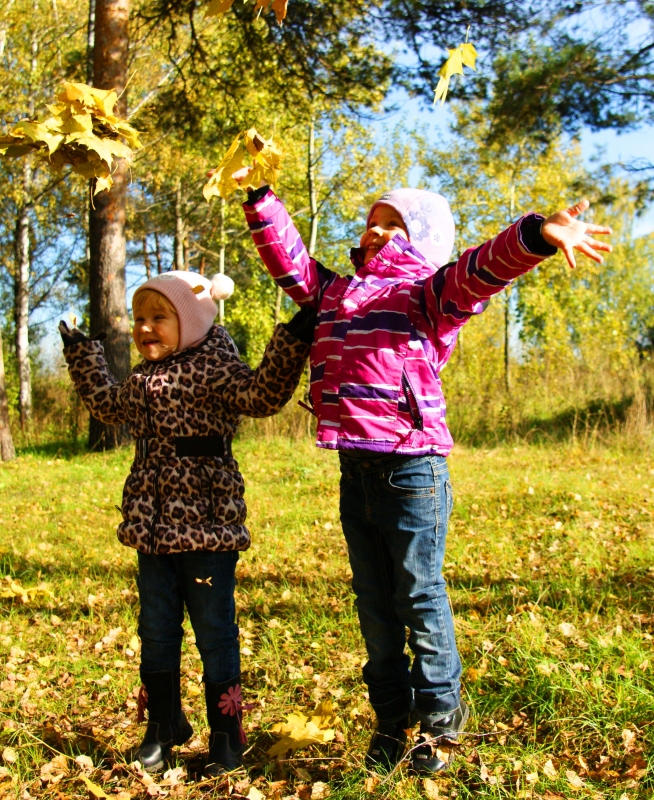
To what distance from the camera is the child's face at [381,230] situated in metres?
2.39

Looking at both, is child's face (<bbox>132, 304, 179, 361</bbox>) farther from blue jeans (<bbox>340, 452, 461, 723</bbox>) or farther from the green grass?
the green grass

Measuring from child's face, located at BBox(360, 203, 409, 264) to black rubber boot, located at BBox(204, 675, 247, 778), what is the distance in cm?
144

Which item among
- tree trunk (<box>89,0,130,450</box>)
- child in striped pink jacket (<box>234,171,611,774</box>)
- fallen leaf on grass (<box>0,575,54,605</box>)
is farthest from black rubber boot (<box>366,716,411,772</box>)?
tree trunk (<box>89,0,130,450</box>)

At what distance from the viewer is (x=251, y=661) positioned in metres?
3.43

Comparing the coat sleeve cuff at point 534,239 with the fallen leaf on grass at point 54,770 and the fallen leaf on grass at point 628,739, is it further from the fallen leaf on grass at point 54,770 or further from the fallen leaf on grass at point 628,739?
the fallen leaf on grass at point 54,770

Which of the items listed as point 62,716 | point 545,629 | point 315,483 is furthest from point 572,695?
point 315,483

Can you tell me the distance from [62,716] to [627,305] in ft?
116

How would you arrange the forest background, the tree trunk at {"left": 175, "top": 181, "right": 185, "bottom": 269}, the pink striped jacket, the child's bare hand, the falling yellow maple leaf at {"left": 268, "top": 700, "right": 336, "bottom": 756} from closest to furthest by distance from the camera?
the child's bare hand → the pink striped jacket → the falling yellow maple leaf at {"left": 268, "top": 700, "right": 336, "bottom": 756} → the forest background → the tree trunk at {"left": 175, "top": 181, "right": 185, "bottom": 269}

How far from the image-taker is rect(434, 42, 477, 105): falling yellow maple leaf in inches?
86.6

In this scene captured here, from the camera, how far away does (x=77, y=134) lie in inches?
91.4

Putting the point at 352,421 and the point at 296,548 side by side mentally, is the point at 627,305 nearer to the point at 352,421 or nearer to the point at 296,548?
the point at 296,548

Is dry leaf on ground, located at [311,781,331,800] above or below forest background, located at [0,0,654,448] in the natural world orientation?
below

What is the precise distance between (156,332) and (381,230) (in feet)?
2.67

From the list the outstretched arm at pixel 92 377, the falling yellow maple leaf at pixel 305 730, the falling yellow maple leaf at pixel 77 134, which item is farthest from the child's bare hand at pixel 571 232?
the falling yellow maple leaf at pixel 305 730
